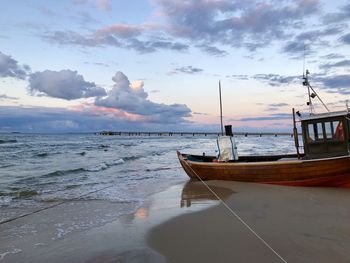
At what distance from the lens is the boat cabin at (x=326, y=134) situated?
11.2 metres

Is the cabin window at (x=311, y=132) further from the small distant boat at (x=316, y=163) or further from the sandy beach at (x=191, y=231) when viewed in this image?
the sandy beach at (x=191, y=231)

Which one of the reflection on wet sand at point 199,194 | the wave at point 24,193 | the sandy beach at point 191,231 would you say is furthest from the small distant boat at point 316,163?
the wave at point 24,193

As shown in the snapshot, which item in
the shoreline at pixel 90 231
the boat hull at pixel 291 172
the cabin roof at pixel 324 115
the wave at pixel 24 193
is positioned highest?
the cabin roof at pixel 324 115

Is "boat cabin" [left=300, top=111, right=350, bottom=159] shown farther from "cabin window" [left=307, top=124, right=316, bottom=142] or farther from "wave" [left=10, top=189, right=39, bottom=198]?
"wave" [left=10, top=189, right=39, bottom=198]

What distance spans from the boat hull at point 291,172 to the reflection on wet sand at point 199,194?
44.1 inches

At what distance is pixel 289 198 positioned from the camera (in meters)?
9.85

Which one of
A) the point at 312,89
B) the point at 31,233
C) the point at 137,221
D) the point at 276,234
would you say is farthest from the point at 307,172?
the point at 31,233

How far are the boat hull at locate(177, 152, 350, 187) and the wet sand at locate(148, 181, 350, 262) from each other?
49.9 inches

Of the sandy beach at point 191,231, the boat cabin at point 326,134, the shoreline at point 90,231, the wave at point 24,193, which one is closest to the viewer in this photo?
the sandy beach at point 191,231

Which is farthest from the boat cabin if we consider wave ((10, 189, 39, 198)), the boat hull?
wave ((10, 189, 39, 198))

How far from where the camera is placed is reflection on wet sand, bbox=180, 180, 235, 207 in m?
10.2

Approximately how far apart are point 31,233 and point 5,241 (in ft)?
2.08

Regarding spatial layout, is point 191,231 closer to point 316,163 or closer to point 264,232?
point 264,232

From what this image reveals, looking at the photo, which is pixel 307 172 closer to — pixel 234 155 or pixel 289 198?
pixel 289 198
